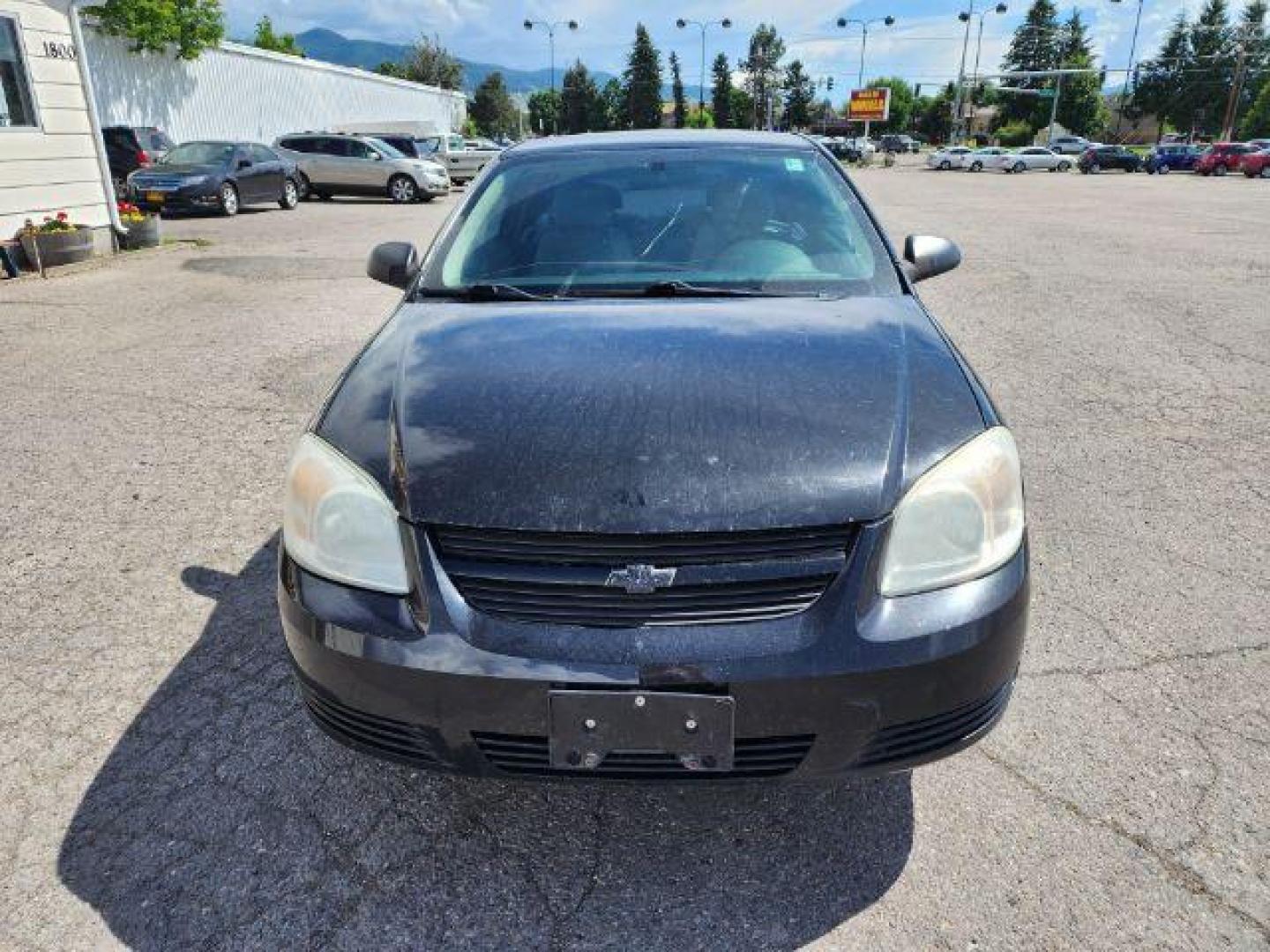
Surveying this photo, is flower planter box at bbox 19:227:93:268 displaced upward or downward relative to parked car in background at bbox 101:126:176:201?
downward

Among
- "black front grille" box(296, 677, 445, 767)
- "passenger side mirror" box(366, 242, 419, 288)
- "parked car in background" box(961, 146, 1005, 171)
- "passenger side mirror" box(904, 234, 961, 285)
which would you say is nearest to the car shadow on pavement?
"black front grille" box(296, 677, 445, 767)

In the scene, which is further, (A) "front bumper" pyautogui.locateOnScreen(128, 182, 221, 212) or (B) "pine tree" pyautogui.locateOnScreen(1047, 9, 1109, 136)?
(B) "pine tree" pyautogui.locateOnScreen(1047, 9, 1109, 136)

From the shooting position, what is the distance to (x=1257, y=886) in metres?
1.96

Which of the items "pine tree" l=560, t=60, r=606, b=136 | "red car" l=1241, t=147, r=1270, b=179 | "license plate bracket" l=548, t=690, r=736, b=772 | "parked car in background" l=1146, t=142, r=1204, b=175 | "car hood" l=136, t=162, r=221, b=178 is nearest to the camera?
"license plate bracket" l=548, t=690, r=736, b=772

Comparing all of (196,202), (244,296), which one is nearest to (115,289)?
(244,296)

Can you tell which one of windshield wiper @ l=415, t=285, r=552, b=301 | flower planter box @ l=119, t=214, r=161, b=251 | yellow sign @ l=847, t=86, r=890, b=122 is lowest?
flower planter box @ l=119, t=214, r=161, b=251

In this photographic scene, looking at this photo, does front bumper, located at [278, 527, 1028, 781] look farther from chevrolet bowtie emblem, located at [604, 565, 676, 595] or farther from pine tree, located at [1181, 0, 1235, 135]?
pine tree, located at [1181, 0, 1235, 135]

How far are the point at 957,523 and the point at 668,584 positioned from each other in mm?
628

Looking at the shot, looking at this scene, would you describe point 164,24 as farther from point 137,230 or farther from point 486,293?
point 486,293

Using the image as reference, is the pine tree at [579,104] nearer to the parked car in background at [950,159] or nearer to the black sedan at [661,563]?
the parked car in background at [950,159]

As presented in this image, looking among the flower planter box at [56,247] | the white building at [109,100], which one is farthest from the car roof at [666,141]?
the white building at [109,100]

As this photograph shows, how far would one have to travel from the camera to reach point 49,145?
10.8m

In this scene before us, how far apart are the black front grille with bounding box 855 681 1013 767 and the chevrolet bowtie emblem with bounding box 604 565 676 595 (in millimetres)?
522

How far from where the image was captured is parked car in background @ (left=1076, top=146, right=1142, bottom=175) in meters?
45.9
